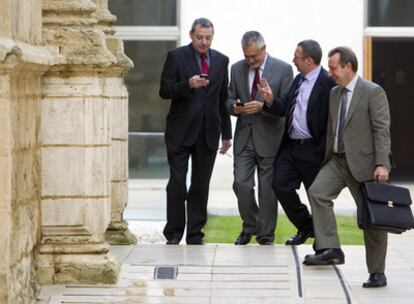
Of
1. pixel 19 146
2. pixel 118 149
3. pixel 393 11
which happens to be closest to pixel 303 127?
pixel 118 149

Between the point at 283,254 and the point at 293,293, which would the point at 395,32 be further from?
the point at 293,293

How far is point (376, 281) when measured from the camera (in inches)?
423

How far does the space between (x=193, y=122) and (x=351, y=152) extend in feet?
7.60

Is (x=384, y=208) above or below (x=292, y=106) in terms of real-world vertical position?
below

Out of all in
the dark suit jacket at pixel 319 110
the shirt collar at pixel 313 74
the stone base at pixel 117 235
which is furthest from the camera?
the stone base at pixel 117 235

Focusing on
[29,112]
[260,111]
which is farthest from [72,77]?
[260,111]

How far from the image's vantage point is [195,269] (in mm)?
11008

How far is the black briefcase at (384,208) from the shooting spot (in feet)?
33.8

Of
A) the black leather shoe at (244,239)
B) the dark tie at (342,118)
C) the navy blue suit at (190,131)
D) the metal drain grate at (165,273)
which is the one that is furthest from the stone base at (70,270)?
the black leather shoe at (244,239)

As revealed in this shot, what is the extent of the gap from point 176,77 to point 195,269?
2.58 meters

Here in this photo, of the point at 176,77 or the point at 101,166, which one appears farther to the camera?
the point at 176,77

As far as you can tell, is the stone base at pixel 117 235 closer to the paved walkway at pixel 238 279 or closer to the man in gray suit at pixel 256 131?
the paved walkway at pixel 238 279

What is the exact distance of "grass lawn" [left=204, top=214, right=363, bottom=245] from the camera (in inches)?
608

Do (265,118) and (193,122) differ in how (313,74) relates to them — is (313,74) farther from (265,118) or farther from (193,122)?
(193,122)
